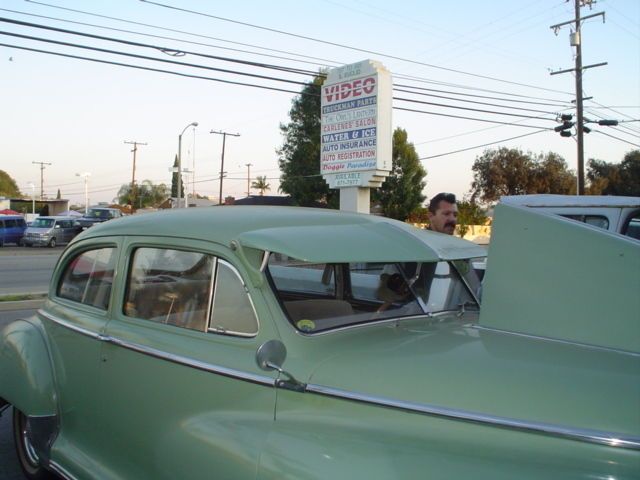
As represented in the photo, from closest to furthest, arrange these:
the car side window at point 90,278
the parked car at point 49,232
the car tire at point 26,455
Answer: the car side window at point 90,278 < the car tire at point 26,455 < the parked car at point 49,232

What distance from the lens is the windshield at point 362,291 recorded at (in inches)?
101

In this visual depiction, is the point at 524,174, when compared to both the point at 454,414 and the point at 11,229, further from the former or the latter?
the point at 454,414

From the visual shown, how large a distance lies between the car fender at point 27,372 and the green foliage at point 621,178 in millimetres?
48755

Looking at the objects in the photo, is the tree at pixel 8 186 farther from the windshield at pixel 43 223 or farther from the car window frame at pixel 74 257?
the car window frame at pixel 74 257

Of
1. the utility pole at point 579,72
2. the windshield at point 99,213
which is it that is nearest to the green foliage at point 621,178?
the utility pole at point 579,72

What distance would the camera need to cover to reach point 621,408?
5.28 feet

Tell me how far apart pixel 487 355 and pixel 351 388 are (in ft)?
1.69

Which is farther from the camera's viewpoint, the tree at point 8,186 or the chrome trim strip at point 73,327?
the tree at point 8,186

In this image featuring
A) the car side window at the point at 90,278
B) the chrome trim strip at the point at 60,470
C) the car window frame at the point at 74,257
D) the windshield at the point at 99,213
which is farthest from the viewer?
the windshield at the point at 99,213

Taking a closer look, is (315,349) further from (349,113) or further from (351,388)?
(349,113)

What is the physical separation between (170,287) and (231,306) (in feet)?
1.60

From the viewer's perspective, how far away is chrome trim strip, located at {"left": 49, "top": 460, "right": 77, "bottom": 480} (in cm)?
291

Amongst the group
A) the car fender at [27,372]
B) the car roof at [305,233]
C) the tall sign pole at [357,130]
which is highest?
the tall sign pole at [357,130]

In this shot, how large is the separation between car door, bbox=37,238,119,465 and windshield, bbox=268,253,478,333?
3.47ft
